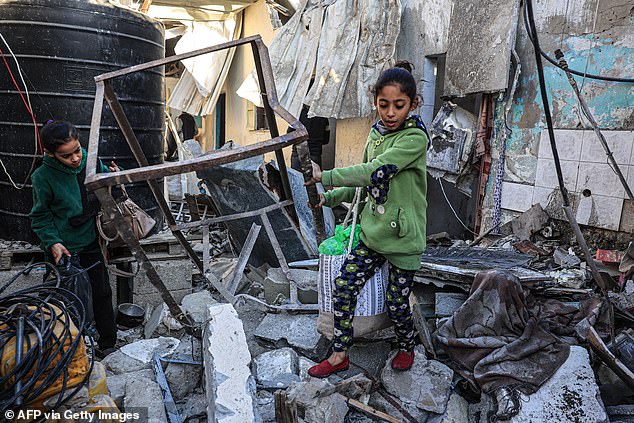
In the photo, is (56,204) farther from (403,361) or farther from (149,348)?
(403,361)

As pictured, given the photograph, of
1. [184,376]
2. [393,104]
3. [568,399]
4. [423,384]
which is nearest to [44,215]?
[184,376]

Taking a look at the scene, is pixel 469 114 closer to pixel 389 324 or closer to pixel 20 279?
pixel 389 324

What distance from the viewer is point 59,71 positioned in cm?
427

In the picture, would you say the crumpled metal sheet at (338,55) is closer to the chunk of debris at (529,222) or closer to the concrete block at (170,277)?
the chunk of debris at (529,222)

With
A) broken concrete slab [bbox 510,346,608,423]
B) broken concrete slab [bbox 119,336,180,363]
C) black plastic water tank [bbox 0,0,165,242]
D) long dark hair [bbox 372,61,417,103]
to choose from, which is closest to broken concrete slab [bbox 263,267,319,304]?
broken concrete slab [bbox 119,336,180,363]

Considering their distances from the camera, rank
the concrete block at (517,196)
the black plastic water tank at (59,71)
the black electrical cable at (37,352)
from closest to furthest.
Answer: the black electrical cable at (37,352), the black plastic water tank at (59,71), the concrete block at (517,196)

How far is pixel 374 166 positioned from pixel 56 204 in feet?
7.19

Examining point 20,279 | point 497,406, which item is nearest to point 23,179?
point 20,279

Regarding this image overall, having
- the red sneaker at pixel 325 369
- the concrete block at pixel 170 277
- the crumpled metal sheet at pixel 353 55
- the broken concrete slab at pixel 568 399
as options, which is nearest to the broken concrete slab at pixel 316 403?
the red sneaker at pixel 325 369

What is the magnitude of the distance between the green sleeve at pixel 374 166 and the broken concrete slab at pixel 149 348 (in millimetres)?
1695

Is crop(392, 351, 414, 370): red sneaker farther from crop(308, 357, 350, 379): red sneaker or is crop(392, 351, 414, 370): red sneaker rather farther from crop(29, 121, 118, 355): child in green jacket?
crop(29, 121, 118, 355): child in green jacket

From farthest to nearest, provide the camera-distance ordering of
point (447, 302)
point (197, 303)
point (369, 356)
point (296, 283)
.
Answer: point (197, 303) < point (296, 283) < point (447, 302) < point (369, 356)

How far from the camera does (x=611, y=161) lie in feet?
13.1

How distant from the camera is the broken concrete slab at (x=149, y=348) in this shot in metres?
3.05
